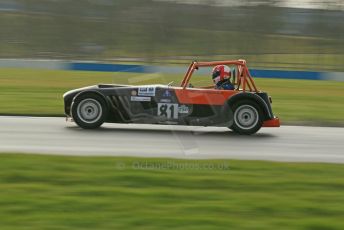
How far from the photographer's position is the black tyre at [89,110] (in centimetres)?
1004

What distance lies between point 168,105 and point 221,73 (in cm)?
120

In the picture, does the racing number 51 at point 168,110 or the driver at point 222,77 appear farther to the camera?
the driver at point 222,77

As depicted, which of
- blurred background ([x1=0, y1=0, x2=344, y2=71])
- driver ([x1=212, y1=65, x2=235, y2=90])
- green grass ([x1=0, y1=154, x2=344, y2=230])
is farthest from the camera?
blurred background ([x1=0, y1=0, x2=344, y2=71])

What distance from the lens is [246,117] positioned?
10.3 m

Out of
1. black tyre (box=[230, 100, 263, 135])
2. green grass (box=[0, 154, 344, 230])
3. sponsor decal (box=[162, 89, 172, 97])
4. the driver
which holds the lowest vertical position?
green grass (box=[0, 154, 344, 230])

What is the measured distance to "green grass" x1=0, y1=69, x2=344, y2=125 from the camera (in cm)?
1310

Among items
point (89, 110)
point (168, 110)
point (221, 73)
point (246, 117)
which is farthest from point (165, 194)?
point (221, 73)

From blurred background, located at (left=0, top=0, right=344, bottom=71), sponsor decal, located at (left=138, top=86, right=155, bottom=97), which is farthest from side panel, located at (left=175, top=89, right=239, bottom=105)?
blurred background, located at (left=0, top=0, right=344, bottom=71)

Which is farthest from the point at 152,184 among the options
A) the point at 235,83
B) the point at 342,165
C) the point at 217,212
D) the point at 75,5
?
the point at 75,5

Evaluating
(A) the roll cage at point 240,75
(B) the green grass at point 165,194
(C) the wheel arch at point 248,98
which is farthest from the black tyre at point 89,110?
(B) the green grass at point 165,194

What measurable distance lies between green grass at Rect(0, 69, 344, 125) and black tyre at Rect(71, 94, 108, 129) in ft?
1.99

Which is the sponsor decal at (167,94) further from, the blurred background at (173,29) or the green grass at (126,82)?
the blurred background at (173,29)

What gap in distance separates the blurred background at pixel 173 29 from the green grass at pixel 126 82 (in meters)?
12.6

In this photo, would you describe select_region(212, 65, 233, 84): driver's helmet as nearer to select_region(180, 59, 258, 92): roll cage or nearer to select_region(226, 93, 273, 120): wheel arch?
select_region(180, 59, 258, 92): roll cage
